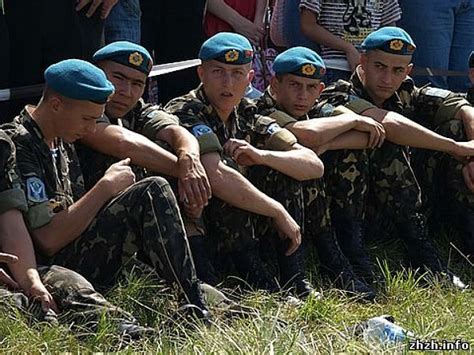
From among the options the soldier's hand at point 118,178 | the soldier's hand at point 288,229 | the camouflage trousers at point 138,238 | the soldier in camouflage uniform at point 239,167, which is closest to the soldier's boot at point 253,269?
the soldier in camouflage uniform at point 239,167

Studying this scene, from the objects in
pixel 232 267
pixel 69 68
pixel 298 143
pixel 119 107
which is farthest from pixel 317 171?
pixel 69 68

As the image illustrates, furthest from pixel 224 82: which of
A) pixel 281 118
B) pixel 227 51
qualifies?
pixel 281 118

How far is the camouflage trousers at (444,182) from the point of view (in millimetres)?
6789

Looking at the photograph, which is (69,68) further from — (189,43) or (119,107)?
(189,43)

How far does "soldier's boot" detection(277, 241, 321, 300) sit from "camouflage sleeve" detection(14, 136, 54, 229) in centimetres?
141

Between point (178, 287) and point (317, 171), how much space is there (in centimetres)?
122

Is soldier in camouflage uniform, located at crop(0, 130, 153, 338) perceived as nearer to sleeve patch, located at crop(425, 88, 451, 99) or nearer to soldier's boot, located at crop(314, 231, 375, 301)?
soldier's boot, located at crop(314, 231, 375, 301)

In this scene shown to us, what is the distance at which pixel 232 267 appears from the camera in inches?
236

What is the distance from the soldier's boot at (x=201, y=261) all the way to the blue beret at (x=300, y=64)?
1113 millimetres

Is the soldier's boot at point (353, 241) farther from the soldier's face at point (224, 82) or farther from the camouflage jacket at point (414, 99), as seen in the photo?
the soldier's face at point (224, 82)

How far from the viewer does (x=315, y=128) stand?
6.16 metres

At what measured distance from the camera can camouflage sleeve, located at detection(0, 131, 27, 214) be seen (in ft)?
16.0

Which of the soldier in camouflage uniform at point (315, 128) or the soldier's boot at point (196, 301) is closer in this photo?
the soldier's boot at point (196, 301)

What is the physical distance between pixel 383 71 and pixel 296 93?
2.03 feet
